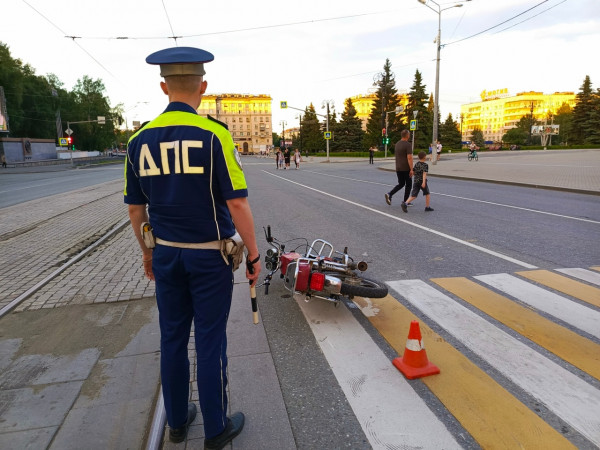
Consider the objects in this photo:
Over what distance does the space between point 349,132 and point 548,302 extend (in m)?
79.0

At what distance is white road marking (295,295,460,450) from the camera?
7.65 feet

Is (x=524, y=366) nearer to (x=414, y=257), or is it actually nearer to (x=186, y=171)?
(x=186, y=171)

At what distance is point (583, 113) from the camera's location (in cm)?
6875

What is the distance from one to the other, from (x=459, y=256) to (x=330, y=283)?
2.91 m

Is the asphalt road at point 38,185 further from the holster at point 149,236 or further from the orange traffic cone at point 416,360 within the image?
the orange traffic cone at point 416,360

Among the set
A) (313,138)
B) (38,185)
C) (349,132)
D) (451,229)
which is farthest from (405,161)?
(313,138)

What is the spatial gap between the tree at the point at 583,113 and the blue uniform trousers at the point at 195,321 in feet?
265

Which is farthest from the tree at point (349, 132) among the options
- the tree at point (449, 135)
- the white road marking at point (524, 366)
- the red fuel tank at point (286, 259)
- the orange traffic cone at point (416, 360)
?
the orange traffic cone at point (416, 360)

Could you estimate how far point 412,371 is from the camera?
2941 mm

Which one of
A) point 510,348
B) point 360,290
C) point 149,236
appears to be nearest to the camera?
point 149,236

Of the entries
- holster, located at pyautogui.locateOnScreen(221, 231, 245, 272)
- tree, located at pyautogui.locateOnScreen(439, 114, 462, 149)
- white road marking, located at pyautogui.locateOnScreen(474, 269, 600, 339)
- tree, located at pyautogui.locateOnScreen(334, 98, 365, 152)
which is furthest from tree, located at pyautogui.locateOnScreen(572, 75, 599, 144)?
holster, located at pyautogui.locateOnScreen(221, 231, 245, 272)

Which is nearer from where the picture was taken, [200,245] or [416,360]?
[200,245]

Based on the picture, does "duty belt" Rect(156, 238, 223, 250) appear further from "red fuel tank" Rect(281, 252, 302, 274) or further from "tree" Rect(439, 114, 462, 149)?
"tree" Rect(439, 114, 462, 149)

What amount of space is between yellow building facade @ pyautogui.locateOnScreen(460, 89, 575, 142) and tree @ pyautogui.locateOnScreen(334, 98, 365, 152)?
11055 centimetres
